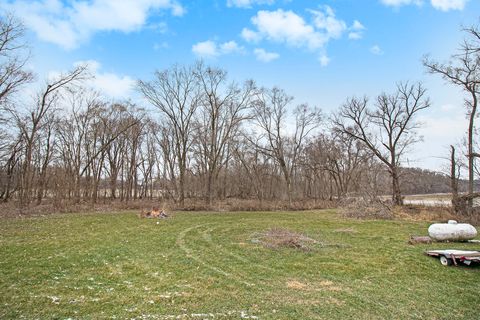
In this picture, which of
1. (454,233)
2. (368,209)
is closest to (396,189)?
(368,209)

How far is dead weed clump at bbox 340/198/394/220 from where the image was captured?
2123cm

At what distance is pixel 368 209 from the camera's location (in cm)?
2178

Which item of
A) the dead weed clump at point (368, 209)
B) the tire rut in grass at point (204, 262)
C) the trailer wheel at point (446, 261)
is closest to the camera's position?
the tire rut in grass at point (204, 262)

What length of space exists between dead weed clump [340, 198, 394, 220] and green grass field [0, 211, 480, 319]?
10447mm

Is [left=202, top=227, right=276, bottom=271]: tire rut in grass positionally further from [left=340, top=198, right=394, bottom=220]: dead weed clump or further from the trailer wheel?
[left=340, top=198, right=394, bottom=220]: dead weed clump

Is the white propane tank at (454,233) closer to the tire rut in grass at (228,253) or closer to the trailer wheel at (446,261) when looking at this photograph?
the trailer wheel at (446,261)

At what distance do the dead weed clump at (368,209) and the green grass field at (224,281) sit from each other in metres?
10.4

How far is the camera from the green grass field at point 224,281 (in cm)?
502

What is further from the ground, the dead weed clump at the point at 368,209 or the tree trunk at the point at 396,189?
the tree trunk at the point at 396,189

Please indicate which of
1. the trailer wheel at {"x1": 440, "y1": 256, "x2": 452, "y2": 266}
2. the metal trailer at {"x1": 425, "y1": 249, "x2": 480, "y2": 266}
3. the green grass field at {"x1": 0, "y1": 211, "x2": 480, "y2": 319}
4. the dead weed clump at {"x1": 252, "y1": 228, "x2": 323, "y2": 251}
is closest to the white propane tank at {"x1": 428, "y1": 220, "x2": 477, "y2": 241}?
the green grass field at {"x1": 0, "y1": 211, "x2": 480, "y2": 319}

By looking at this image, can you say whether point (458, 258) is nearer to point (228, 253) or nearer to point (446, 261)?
point (446, 261)

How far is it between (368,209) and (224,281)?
17668 mm

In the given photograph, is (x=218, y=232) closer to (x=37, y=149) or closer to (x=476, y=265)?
(x=476, y=265)

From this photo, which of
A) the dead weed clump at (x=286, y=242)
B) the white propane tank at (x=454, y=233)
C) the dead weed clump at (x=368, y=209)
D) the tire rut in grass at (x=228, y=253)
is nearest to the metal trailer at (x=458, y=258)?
the white propane tank at (x=454, y=233)
